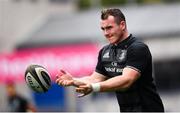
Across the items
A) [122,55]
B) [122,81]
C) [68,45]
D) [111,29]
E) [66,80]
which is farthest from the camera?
Answer: [68,45]

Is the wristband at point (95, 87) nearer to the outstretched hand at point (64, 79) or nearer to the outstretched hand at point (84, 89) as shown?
the outstretched hand at point (84, 89)

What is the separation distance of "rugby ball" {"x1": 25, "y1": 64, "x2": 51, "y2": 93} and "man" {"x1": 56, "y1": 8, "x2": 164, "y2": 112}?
417 millimetres

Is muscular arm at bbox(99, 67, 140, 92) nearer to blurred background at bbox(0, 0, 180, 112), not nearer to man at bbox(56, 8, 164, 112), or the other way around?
man at bbox(56, 8, 164, 112)

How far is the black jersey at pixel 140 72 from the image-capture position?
8.62 m

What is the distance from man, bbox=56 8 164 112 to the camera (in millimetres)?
8445

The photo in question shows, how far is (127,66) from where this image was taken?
850 centimetres

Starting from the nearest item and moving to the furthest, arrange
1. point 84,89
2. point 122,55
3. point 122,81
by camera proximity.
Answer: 1. point 84,89
2. point 122,81
3. point 122,55

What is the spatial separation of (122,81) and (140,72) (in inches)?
16.1

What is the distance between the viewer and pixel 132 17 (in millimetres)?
39469

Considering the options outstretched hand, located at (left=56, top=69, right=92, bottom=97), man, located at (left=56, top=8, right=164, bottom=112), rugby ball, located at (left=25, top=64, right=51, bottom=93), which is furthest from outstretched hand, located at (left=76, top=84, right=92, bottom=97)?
rugby ball, located at (left=25, top=64, right=51, bottom=93)

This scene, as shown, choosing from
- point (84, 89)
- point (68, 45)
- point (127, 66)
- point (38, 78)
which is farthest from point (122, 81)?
point (68, 45)

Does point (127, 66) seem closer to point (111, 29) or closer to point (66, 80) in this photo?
point (111, 29)

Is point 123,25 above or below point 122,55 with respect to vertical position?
above

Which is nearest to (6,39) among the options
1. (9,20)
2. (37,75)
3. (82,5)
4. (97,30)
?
(9,20)
